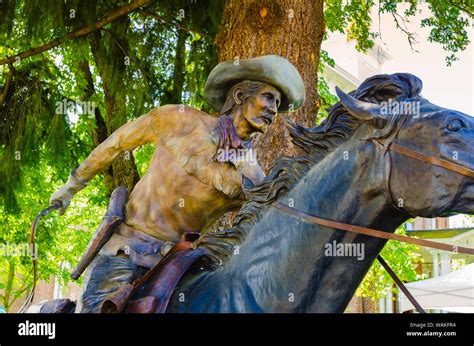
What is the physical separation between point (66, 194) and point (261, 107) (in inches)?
51.0

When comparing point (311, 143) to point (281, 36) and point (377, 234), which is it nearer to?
point (377, 234)

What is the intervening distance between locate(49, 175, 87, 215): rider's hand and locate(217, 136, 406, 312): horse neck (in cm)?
150

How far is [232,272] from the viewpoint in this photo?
328 centimetres

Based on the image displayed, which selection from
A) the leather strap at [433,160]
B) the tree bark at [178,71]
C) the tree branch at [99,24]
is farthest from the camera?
the tree bark at [178,71]

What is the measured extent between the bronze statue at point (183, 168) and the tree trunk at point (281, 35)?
2.87m

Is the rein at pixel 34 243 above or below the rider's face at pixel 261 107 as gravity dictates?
below

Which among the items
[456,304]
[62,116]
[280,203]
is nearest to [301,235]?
[280,203]

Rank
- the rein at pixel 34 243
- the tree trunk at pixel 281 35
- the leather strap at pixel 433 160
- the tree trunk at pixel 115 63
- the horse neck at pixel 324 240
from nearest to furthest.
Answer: the leather strap at pixel 433 160
the horse neck at pixel 324 240
the rein at pixel 34 243
the tree trunk at pixel 281 35
the tree trunk at pixel 115 63

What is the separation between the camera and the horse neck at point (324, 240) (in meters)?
2.99

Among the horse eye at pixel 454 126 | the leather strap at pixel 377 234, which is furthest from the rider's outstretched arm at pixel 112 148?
the horse eye at pixel 454 126

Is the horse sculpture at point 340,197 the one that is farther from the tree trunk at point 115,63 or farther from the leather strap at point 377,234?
the tree trunk at point 115,63

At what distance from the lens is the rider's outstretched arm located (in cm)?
422

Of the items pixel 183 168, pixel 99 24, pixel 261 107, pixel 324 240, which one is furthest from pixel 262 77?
pixel 99 24

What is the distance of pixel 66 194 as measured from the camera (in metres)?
4.27
